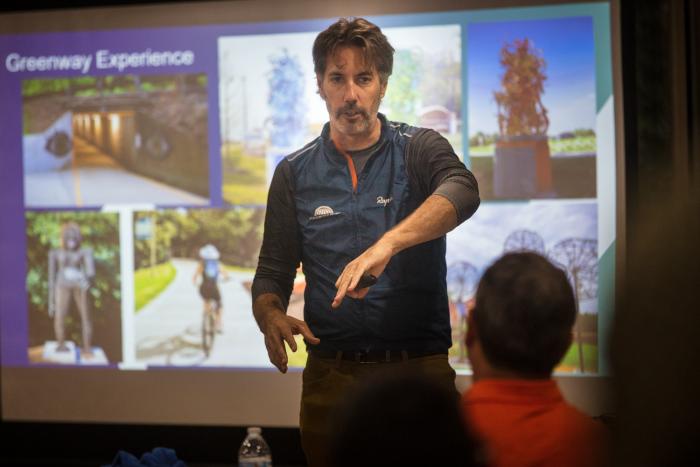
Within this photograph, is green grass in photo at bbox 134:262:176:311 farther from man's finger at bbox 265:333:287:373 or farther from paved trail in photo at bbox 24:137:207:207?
man's finger at bbox 265:333:287:373

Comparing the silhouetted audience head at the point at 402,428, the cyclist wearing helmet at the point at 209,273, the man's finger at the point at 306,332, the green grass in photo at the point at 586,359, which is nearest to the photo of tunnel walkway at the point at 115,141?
the cyclist wearing helmet at the point at 209,273

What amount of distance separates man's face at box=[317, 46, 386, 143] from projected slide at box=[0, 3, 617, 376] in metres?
1.00

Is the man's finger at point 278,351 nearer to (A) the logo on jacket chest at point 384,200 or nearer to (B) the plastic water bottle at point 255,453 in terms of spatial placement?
(B) the plastic water bottle at point 255,453

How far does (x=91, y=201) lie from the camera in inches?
186

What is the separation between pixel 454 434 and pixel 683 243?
0.39m

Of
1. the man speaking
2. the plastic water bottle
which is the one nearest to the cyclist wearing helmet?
the plastic water bottle

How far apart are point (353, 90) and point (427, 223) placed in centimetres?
65

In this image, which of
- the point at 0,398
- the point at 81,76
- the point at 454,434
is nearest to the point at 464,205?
the point at 454,434

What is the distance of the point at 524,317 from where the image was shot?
5.03 feet

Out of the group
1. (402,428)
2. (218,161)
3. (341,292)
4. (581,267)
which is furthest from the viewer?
(218,161)

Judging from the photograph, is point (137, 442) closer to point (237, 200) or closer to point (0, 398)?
point (0, 398)

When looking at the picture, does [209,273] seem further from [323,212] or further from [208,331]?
[323,212]

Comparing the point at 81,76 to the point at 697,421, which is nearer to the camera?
the point at 697,421

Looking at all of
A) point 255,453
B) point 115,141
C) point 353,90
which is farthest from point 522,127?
point 115,141
